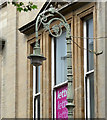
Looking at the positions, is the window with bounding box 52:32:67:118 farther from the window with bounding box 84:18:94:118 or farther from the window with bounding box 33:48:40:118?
the window with bounding box 84:18:94:118

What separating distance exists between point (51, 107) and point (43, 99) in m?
0.61

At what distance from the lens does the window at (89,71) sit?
94.9 ft

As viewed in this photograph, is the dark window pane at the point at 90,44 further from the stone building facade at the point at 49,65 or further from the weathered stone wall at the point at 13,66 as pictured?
the weathered stone wall at the point at 13,66

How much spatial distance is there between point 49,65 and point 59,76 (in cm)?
77

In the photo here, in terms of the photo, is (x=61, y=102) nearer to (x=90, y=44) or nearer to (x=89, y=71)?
(x=89, y=71)

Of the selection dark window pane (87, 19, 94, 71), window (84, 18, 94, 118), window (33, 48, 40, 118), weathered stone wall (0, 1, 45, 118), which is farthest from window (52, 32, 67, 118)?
weathered stone wall (0, 1, 45, 118)

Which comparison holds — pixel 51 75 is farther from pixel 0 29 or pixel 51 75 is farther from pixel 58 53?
pixel 0 29

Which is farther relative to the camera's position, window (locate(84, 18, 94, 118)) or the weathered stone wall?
the weathered stone wall

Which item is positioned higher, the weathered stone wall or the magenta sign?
the weathered stone wall

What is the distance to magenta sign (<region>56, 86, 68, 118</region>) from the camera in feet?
101

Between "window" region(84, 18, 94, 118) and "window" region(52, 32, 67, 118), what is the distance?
148 cm

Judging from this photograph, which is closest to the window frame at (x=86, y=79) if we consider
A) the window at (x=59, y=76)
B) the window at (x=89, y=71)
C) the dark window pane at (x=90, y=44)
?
the window at (x=89, y=71)

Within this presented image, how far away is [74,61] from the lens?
30016 millimetres

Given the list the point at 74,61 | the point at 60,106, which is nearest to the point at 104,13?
the point at 74,61
